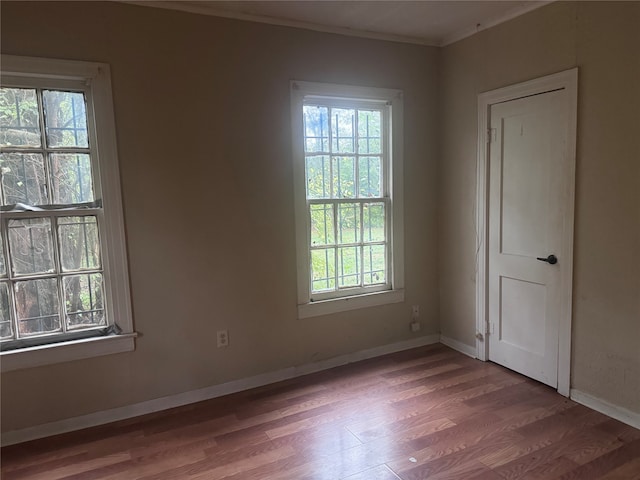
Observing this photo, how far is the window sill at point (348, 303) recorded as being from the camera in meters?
3.18

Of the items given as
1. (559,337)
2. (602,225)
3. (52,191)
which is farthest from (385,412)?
(52,191)

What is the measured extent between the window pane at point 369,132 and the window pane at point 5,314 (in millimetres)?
2436

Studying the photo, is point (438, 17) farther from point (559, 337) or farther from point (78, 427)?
point (78, 427)

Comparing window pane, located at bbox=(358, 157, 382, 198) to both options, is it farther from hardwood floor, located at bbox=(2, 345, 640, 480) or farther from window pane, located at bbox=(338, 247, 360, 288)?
hardwood floor, located at bbox=(2, 345, 640, 480)

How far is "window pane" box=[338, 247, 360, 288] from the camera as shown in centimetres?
332

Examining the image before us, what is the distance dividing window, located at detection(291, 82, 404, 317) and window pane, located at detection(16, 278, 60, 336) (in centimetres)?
153

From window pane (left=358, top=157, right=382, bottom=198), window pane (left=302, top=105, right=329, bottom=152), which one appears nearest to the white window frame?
window pane (left=302, top=105, right=329, bottom=152)

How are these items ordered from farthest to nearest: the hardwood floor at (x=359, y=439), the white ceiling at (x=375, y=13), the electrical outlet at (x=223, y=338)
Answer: the electrical outlet at (x=223, y=338), the white ceiling at (x=375, y=13), the hardwood floor at (x=359, y=439)

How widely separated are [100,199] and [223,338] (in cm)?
117

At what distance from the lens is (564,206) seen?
8.68ft

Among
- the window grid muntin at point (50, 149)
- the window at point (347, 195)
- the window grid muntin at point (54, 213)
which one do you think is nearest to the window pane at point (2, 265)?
the window grid muntin at point (54, 213)

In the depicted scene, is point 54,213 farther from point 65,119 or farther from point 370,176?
point 370,176

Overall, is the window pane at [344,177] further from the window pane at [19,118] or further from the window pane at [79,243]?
the window pane at [19,118]

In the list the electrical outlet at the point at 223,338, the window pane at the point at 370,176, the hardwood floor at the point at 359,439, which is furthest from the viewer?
the window pane at the point at 370,176
